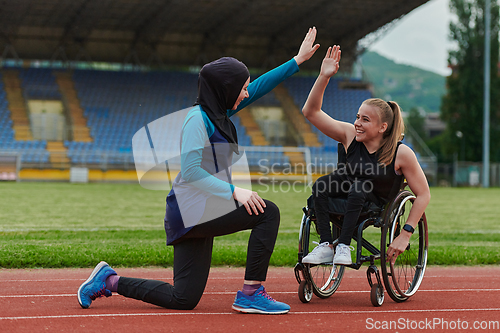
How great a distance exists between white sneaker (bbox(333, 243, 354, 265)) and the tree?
36.6 m

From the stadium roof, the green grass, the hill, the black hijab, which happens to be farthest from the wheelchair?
the hill

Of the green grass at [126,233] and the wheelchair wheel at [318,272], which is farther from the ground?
the wheelchair wheel at [318,272]

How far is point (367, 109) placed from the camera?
4.32 metres

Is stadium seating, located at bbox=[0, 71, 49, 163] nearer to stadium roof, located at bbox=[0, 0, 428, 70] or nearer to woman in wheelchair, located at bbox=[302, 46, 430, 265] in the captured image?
stadium roof, located at bbox=[0, 0, 428, 70]

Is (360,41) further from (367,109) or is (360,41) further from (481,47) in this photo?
(367,109)

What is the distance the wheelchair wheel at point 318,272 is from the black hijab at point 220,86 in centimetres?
104

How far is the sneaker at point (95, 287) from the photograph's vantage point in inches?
155

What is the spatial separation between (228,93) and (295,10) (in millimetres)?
28366

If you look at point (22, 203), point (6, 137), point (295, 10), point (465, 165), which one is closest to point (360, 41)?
point (295, 10)

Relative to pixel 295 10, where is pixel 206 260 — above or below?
below

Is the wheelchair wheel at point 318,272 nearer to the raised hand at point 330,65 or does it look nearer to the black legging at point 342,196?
the black legging at point 342,196

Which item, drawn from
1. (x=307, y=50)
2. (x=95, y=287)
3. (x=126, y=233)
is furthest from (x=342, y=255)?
(x=126, y=233)

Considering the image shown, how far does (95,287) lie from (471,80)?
1499 inches

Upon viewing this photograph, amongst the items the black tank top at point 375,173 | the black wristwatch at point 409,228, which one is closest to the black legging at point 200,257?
the black tank top at point 375,173
